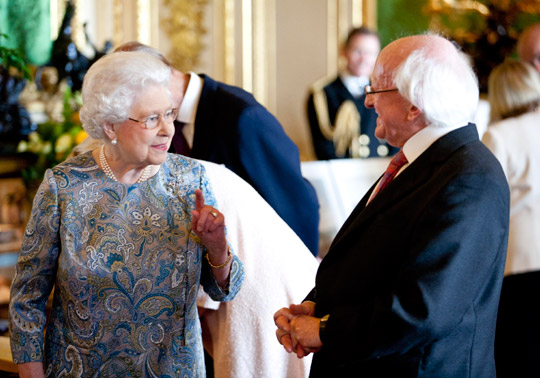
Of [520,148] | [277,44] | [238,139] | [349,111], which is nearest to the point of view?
[238,139]

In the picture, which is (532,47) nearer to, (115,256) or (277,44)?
(277,44)

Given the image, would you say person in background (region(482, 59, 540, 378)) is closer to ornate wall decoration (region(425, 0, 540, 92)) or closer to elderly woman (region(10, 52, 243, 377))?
elderly woman (region(10, 52, 243, 377))

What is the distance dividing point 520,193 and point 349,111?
2.18 meters

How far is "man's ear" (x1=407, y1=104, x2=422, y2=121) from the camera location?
5.53ft

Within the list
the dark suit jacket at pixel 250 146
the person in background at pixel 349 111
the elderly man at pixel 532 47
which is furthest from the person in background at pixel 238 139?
the person in background at pixel 349 111

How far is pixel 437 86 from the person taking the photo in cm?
164

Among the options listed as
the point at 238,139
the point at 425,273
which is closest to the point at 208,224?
the point at 425,273

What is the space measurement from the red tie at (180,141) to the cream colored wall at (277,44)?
153 inches

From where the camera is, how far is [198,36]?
21.6ft

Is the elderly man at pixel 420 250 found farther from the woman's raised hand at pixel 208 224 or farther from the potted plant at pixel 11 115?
the potted plant at pixel 11 115

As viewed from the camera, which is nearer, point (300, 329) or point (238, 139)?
point (300, 329)

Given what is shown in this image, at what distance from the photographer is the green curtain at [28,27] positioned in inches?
187

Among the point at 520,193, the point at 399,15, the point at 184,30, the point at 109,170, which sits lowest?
the point at 520,193

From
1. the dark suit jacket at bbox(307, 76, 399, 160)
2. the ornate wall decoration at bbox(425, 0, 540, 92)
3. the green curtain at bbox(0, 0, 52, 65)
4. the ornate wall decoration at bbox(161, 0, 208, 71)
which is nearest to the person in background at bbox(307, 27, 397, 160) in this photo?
the dark suit jacket at bbox(307, 76, 399, 160)
